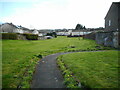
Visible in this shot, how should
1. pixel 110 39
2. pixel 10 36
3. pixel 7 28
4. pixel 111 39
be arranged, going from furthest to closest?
pixel 7 28 < pixel 10 36 < pixel 110 39 < pixel 111 39

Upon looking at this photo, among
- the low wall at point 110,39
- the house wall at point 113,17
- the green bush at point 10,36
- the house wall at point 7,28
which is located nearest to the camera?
the low wall at point 110,39

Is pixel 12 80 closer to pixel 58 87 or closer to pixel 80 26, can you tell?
pixel 58 87

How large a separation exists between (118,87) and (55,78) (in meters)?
2.71

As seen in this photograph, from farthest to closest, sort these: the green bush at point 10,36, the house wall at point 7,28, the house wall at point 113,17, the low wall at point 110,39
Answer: the house wall at point 7,28 → the green bush at point 10,36 → the house wall at point 113,17 → the low wall at point 110,39

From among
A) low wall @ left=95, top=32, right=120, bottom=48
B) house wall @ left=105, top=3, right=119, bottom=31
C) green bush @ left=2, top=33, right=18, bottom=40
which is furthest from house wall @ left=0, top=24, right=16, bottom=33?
low wall @ left=95, top=32, right=120, bottom=48

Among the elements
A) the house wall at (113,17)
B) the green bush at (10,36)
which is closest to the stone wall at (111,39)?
the house wall at (113,17)

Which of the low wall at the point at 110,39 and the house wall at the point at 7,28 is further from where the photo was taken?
the house wall at the point at 7,28

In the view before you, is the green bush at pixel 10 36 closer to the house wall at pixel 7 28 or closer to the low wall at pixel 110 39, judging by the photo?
the house wall at pixel 7 28

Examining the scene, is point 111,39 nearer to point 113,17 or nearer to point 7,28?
point 113,17

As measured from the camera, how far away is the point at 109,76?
566 cm

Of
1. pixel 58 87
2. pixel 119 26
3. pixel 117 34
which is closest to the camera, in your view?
pixel 58 87

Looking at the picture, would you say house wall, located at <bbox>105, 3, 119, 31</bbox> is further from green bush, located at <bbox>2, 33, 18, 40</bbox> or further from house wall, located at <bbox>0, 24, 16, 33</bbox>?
house wall, located at <bbox>0, 24, 16, 33</bbox>

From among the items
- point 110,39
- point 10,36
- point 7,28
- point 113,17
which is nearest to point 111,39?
point 110,39

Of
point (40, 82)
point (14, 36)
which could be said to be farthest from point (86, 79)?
point (14, 36)
